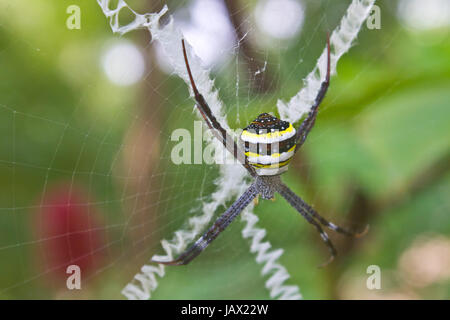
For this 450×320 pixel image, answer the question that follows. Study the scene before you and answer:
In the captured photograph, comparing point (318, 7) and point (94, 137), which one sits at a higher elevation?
point (318, 7)

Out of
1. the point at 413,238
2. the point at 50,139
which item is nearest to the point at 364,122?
the point at 413,238

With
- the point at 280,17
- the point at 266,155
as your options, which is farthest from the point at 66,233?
the point at 280,17

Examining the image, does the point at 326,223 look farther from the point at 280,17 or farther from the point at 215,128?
the point at 280,17

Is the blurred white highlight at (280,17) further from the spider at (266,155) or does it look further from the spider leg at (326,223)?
the spider leg at (326,223)

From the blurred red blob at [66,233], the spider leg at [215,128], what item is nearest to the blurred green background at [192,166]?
the blurred red blob at [66,233]

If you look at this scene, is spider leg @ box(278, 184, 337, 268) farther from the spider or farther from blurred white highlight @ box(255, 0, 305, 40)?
blurred white highlight @ box(255, 0, 305, 40)
